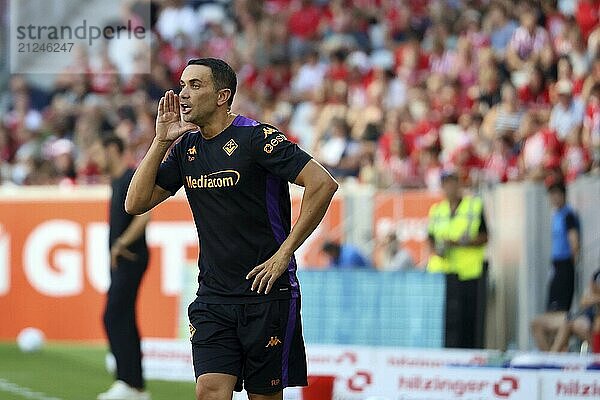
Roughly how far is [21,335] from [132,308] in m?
6.29

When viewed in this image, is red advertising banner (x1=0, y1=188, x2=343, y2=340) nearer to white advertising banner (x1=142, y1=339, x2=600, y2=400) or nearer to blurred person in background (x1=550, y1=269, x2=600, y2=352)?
white advertising banner (x1=142, y1=339, x2=600, y2=400)

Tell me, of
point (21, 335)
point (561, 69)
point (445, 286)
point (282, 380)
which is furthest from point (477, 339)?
point (282, 380)

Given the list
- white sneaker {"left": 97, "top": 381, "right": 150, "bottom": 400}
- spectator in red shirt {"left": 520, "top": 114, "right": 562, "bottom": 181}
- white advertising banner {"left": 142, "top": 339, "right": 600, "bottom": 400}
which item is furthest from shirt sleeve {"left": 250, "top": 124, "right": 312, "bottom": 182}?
spectator in red shirt {"left": 520, "top": 114, "right": 562, "bottom": 181}

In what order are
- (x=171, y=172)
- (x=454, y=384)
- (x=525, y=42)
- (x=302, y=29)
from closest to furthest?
(x=171, y=172)
(x=454, y=384)
(x=525, y=42)
(x=302, y=29)

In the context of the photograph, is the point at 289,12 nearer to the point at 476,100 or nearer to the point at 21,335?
the point at 476,100

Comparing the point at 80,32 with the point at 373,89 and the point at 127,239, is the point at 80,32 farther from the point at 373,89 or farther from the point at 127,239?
the point at 127,239

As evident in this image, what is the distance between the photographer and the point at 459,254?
47.8 feet

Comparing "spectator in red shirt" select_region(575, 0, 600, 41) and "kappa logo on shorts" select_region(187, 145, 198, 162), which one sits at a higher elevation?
"spectator in red shirt" select_region(575, 0, 600, 41)

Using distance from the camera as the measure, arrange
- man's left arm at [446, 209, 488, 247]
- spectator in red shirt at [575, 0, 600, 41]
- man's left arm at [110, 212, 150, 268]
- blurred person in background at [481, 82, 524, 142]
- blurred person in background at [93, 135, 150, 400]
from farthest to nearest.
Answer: spectator in red shirt at [575, 0, 600, 41], blurred person in background at [481, 82, 524, 142], man's left arm at [446, 209, 488, 247], man's left arm at [110, 212, 150, 268], blurred person in background at [93, 135, 150, 400]

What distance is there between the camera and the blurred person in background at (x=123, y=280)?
11.3m

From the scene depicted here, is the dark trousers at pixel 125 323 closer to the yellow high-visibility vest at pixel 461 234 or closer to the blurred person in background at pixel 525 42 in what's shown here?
the yellow high-visibility vest at pixel 461 234

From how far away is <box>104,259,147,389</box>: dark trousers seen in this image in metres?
11.3

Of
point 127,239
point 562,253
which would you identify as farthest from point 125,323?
point 562,253

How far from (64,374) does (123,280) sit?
3019mm
